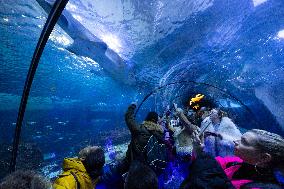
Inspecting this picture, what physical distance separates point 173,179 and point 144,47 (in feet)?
26.2

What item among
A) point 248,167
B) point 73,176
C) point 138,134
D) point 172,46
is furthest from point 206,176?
point 172,46

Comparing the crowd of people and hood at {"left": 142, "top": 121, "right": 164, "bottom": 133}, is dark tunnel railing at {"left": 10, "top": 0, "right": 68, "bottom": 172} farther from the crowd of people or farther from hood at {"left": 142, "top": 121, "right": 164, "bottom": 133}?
hood at {"left": 142, "top": 121, "right": 164, "bottom": 133}

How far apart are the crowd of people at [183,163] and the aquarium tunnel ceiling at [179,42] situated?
293cm

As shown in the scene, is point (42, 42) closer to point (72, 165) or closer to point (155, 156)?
point (72, 165)

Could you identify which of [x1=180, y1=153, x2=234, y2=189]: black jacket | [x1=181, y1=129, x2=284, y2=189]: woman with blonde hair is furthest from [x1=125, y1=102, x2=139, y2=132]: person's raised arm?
[x1=180, y1=153, x2=234, y2=189]: black jacket

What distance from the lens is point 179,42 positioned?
436 inches

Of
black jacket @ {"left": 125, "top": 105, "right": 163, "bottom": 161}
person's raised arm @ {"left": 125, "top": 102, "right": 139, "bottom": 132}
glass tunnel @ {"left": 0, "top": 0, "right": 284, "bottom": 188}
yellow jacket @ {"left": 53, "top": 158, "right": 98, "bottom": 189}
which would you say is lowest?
yellow jacket @ {"left": 53, "top": 158, "right": 98, "bottom": 189}

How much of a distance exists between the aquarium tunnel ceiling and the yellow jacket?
4.80 metres

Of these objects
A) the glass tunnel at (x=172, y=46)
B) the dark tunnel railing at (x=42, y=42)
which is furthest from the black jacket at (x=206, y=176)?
the glass tunnel at (x=172, y=46)

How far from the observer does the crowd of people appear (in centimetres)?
223

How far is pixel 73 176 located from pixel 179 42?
890 cm

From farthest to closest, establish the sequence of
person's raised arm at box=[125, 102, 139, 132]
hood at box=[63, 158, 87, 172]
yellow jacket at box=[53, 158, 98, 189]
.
Result: person's raised arm at box=[125, 102, 139, 132] → hood at box=[63, 158, 87, 172] → yellow jacket at box=[53, 158, 98, 189]

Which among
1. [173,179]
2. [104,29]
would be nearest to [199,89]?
[104,29]

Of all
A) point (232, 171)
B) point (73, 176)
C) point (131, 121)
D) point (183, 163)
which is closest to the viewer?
point (232, 171)
